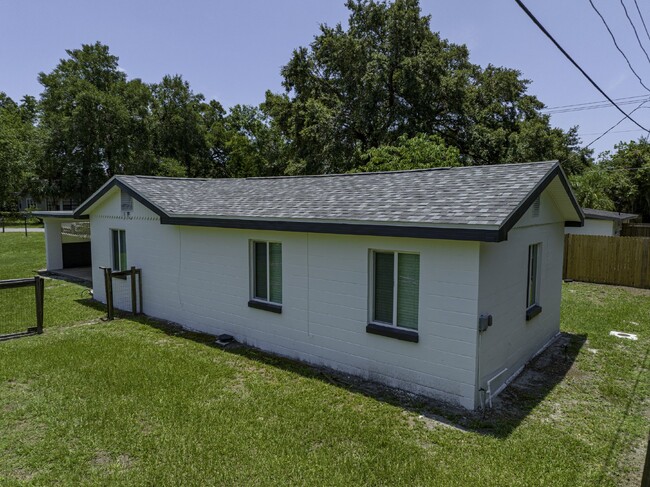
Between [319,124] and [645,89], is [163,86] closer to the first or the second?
[319,124]

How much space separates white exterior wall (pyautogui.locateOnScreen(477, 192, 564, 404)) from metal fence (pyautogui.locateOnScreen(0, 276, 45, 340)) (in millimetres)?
8970

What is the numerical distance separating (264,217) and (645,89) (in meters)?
7.50

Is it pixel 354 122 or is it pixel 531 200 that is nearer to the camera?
pixel 531 200

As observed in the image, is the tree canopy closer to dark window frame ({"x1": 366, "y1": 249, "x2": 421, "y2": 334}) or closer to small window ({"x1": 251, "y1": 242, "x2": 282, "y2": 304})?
small window ({"x1": 251, "y1": 242, "x2": 282, "y2": 304})

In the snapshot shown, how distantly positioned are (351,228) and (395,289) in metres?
1.15

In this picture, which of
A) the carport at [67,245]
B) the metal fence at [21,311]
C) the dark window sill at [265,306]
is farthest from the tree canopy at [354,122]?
the metal fence at [21,311]

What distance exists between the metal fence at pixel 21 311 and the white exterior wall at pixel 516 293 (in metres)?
8.97

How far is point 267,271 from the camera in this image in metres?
8.30

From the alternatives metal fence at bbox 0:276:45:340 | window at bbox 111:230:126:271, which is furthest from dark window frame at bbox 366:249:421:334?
window at bbox 111:230:126:271

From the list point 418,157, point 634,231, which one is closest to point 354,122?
point 418,157

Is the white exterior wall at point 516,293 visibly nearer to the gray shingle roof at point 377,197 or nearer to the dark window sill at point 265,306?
the gray shingle roof at point 377,197

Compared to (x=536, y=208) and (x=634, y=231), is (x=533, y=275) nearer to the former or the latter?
(x=536, y=208)

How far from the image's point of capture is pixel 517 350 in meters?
7.21

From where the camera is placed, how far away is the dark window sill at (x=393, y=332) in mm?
6246
